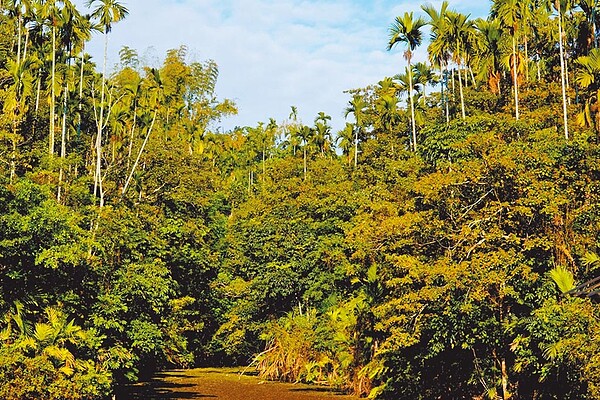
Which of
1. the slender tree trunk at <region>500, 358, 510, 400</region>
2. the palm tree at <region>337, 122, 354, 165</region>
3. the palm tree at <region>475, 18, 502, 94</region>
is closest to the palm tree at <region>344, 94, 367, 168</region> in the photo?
the palm tree at <region>337, 122, 354, 165</region>

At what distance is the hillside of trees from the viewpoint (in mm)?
19922

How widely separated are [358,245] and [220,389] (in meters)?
11.8

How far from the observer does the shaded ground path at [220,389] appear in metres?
28.6

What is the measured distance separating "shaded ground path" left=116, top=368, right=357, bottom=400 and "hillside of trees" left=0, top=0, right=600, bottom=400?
0.98m

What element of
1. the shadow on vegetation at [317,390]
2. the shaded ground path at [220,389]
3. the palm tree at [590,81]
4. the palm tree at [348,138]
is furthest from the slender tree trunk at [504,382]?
the palm tree at [348,138]

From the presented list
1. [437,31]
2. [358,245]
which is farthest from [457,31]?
[358,245]

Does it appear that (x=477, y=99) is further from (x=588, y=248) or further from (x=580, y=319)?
(x=580, y=319)

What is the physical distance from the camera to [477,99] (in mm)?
35781

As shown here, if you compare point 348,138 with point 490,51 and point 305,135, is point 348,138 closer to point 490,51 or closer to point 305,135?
point 305,135

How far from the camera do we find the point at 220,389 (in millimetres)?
32094

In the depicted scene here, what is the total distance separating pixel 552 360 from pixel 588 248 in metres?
3.89

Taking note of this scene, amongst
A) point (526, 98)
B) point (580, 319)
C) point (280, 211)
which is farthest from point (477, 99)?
point (580, 319)

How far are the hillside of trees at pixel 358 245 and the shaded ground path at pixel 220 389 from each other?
979 millimetres

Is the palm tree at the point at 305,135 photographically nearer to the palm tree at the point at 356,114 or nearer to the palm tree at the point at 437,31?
the palm tree at the point at 356,114
